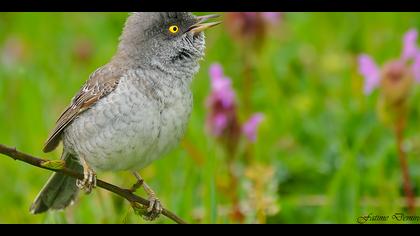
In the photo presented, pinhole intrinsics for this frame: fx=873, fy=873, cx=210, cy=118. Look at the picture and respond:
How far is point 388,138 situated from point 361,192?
0.85m

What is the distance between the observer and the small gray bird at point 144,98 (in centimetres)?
356

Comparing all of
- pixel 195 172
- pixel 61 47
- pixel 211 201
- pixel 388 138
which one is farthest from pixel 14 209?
pixel 61 47

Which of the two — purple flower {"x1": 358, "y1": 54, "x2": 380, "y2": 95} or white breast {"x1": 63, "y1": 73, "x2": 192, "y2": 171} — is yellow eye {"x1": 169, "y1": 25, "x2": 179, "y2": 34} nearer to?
white breast {"x1": 63, "y1": 73, "x2": 192, "y2": 171}

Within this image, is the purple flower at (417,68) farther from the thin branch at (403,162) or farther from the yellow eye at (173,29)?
the yellow eye at (173,29)

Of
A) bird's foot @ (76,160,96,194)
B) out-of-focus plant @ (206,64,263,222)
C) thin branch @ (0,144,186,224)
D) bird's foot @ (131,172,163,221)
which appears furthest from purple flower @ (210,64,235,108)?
thin branch @ (0,144,186,224)

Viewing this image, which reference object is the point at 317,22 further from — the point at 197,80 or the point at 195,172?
the point at 195,172

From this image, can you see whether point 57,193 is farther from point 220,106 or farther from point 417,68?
point 417,68

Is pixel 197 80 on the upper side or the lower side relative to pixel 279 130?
upper

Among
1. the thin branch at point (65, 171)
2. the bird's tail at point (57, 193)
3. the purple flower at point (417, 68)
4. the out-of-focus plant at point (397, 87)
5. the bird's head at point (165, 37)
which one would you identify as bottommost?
the thin branch at point (65, 171)

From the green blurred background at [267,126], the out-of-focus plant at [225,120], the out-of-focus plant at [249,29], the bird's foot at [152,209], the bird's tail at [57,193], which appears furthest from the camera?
the out-of-focus plant at [249,29]

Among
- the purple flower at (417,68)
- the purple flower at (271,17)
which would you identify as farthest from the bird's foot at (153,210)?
the purple flower at (271,17)

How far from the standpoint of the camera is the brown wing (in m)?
3.76

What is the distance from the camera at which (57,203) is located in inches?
162

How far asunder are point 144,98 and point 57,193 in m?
0.79
